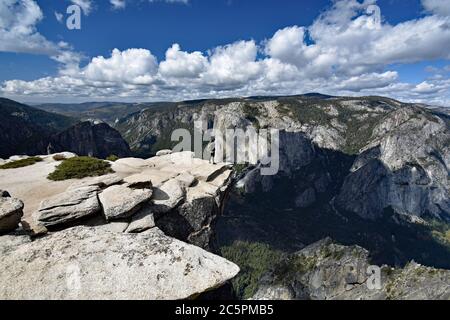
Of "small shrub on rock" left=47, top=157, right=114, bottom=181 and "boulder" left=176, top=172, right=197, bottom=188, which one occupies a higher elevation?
"small shrub on rock" left=47, top=157, right=114, bottom=181

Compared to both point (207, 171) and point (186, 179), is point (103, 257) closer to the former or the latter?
point (186, 179)

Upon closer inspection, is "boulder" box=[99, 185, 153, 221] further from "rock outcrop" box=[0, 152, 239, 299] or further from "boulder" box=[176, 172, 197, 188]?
"boulder" box=[176, 172, 197, 188]

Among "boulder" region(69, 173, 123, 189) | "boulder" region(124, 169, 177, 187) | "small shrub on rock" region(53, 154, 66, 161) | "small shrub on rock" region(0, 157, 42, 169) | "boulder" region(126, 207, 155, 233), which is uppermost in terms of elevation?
"small shrub on rock" region(53, 154, 66, 161)

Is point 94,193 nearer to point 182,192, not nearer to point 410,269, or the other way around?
point 182,192

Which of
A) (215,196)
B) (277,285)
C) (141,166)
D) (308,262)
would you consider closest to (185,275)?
(215,196)

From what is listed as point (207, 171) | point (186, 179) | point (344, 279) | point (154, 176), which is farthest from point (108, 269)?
point (344, 279)

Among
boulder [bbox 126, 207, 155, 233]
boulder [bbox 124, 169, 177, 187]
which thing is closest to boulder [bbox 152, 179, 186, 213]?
boulder [bbox 124, 169, 177, 187]

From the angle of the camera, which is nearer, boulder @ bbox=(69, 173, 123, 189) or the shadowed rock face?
the shadowed rock face
